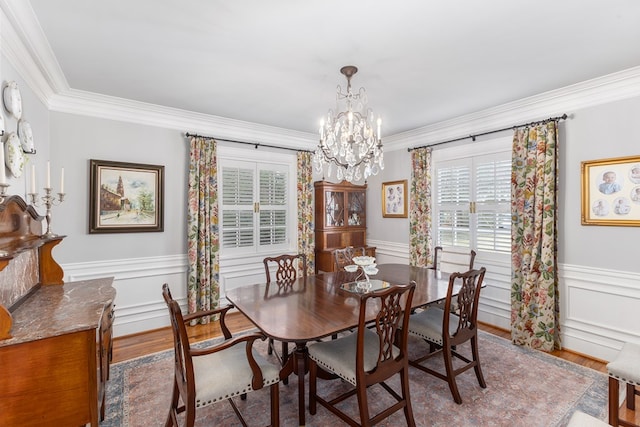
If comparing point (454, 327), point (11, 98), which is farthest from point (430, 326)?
point (11, 98)

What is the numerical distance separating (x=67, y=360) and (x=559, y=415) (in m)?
3.07

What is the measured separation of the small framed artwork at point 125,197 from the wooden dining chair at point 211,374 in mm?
2058

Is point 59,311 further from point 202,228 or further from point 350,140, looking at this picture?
point 350,140

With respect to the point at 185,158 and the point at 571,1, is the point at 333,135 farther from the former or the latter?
the point at 185,158

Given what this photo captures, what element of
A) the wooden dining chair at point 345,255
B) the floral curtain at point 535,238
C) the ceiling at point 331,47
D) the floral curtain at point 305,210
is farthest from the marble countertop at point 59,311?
the floral curtain at point 535,238

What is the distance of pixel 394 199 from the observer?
4844 mm

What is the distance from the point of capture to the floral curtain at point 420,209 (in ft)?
13.9

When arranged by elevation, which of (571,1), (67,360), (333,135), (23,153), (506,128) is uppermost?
(571,1)

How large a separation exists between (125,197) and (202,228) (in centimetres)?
88

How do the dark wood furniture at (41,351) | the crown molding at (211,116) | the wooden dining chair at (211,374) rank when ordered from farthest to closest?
1. the crown molding at (211,116)
2. the wooden dining chair at (211,374)
3. the dark wood furniture at (41,351)

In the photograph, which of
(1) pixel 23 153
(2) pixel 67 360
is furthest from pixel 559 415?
(1) pixel 23 153

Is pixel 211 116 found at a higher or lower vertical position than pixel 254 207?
higher

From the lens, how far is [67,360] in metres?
1.58

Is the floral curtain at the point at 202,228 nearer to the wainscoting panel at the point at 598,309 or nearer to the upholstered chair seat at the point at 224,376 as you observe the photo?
the upholstered chair seat at the point at 224,376
